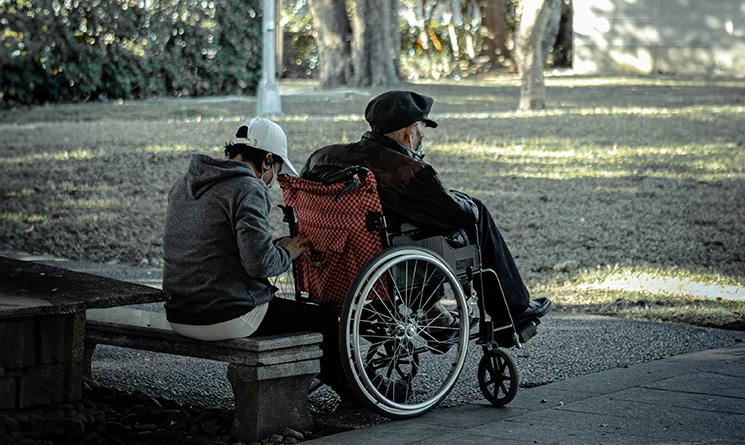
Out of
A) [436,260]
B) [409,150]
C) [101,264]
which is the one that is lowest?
[101,264]

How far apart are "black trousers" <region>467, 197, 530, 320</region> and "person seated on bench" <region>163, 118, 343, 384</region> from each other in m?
1.03

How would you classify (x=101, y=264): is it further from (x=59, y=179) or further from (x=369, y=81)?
(x=369, y=81)

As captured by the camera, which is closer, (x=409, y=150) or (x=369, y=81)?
(x=409, y=150)

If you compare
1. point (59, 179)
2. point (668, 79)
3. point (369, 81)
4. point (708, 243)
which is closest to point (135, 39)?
point (369, 81)

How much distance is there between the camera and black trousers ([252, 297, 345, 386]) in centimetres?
548

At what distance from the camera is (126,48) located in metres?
21.7

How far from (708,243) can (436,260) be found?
19.9 feet

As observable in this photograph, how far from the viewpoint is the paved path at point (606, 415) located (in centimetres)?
521

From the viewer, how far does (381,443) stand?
5.12 m

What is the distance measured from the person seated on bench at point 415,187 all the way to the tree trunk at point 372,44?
18.6 m

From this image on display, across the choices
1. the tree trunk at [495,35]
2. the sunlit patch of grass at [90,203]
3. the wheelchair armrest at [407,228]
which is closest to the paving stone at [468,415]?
the wheelchair armrest at [407,228]

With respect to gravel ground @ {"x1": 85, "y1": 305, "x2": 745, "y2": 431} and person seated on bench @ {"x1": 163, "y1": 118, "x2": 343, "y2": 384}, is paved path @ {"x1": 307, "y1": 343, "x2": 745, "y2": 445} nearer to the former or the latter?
gravel ground @ {"x1": 85, "y1": 305, "x2": 745, "y2": 431}

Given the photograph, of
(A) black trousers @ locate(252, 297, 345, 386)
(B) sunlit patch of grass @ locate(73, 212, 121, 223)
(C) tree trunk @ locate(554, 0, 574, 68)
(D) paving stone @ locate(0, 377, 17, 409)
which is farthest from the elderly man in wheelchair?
(C) tree trunk @ locate(554, 0, 574, 68)

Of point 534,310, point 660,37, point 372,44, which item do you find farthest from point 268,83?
point 534,310
